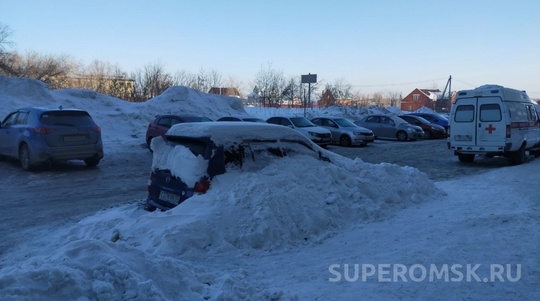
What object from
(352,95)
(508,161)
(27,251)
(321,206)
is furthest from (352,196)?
(352,95)

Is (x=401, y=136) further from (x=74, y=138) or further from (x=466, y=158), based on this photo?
(x=74, y=138)

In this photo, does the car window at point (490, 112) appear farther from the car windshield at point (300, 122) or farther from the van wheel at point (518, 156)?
the car windshield at point (300, 122)

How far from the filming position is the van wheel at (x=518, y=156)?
14.7m

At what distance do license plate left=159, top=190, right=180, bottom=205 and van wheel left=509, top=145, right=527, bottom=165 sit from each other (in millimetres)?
12461

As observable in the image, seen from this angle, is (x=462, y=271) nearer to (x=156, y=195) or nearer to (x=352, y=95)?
(x=156, y=195)

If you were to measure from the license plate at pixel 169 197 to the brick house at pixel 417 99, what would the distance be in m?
100

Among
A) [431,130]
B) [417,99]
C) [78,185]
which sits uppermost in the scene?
[417,99]

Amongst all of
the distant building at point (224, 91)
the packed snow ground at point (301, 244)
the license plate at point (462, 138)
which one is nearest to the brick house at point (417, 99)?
the distant building at point (224, 91)

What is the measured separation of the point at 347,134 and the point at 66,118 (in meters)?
14.0

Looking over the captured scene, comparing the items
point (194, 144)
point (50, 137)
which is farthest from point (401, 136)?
point (194, 144)

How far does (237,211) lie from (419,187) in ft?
12.2

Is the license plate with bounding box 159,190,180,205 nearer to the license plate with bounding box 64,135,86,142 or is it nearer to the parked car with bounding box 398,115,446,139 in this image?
the license plate with bounding box 64,135,86,142

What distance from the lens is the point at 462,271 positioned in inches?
165

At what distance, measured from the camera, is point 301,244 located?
208 inches
